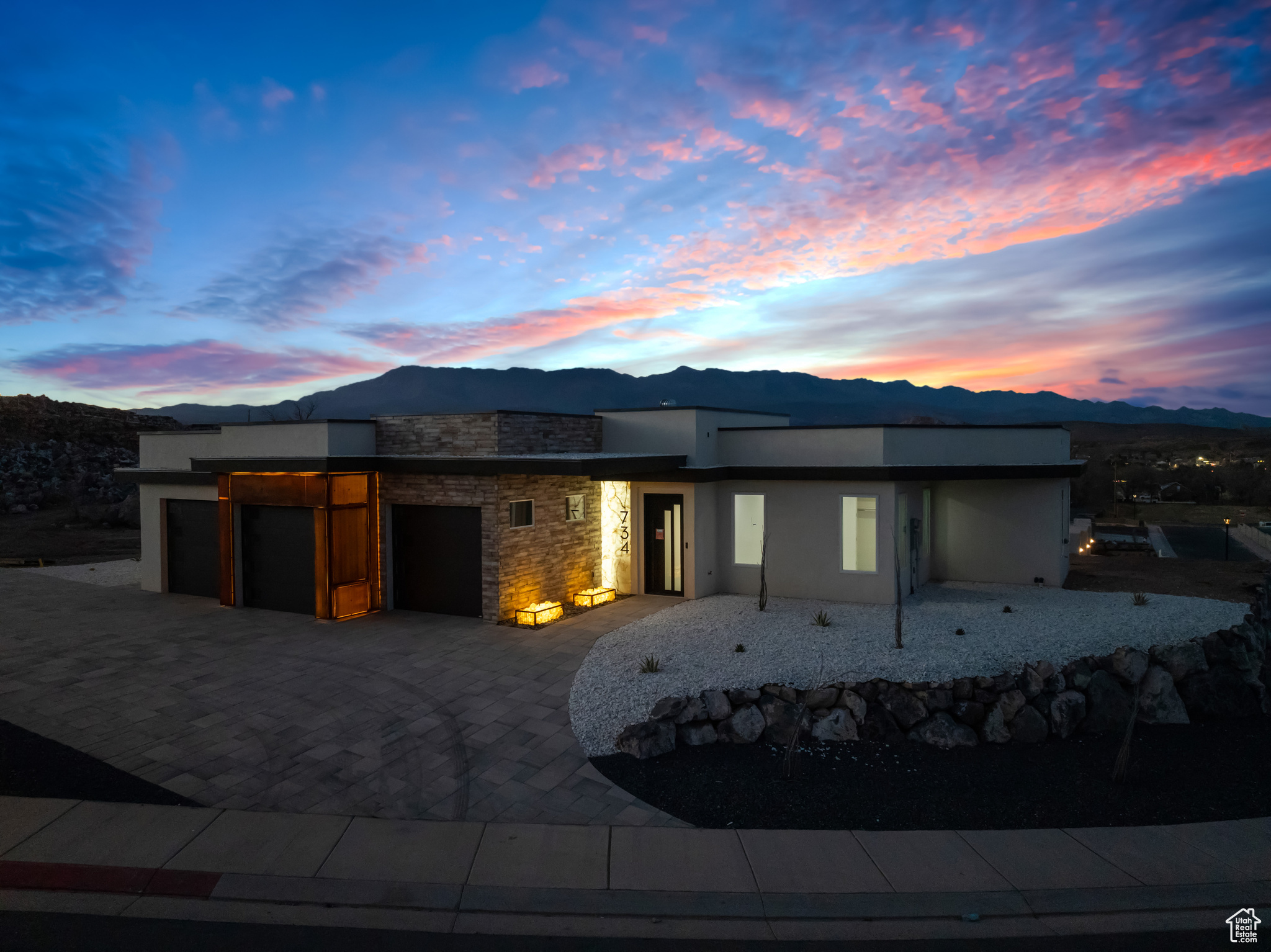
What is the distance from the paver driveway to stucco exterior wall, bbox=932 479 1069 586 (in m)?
7.18

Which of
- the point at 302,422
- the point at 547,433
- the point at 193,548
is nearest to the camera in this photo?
the point at 302,422

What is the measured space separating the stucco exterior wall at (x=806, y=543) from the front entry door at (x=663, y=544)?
0.89m

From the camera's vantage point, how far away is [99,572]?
1802 cm

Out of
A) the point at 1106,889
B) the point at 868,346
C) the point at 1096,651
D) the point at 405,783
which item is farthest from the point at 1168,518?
the point at 405,783

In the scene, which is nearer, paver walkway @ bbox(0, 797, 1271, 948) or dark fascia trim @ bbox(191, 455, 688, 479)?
paver walkway @ bbox(0, 797, 1271, 948)

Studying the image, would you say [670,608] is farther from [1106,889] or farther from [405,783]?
[1106,889]

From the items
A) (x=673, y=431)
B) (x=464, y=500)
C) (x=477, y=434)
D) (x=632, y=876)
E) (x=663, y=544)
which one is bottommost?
(x=632, y=876)

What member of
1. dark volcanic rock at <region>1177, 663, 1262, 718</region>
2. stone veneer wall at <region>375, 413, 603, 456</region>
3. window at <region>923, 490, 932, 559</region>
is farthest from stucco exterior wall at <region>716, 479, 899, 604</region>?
dark volcanic rock at <region>1177, 663, 1262, 718</region>

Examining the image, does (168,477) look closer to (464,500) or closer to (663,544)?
(464,500)

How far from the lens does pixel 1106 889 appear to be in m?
4.86

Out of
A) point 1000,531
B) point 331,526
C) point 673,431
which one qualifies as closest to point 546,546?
point 673,431

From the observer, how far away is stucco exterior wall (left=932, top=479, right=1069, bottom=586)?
47.4 ft

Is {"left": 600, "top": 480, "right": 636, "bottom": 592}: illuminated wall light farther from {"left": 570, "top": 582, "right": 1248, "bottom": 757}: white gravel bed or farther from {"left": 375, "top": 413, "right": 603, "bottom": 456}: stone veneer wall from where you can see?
{"left": 570, "top": 582, "right": 1248, "bottom": 757}: white gravel bed

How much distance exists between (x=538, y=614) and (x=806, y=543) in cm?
559
